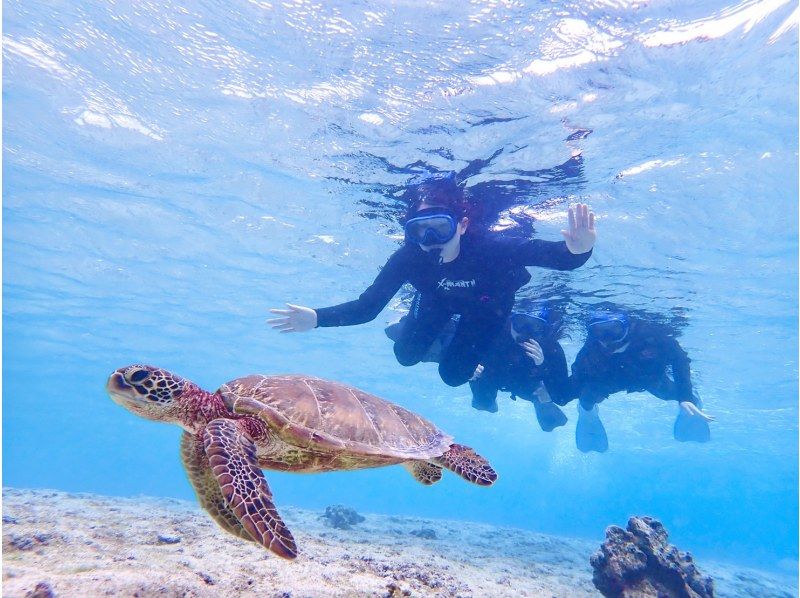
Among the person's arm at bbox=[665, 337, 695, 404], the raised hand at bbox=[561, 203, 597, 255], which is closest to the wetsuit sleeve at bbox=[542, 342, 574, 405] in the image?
the person's arm at bbox=[665, 337, 695, 404]

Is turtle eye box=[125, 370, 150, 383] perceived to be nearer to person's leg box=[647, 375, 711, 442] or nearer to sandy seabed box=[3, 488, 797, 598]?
sandy seabed box=[3, 488, 797, 598]

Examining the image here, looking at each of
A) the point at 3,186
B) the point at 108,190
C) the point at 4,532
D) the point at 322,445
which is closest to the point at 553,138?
the point at 322,445

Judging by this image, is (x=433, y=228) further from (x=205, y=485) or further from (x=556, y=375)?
(x=205, y=485)

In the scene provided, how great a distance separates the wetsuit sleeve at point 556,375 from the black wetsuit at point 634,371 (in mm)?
294

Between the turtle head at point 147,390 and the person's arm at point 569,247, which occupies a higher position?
the person's arm at point 569,247

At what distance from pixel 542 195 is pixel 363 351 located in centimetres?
1676

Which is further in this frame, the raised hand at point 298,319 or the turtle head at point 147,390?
the raised hand at point 298,319

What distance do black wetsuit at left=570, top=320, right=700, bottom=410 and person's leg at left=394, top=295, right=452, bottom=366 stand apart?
14.0ft

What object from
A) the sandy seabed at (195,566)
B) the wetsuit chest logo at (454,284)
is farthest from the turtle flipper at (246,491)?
the wetsuit chest logo at (454,284)

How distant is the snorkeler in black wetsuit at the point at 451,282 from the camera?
7914 mm

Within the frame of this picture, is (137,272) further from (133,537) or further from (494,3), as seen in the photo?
(494,3)

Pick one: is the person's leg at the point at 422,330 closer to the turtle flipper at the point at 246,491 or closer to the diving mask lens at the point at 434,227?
the diving mask lens at the point at 434,227

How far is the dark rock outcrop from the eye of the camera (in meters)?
5.68

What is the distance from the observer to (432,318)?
903 cm
